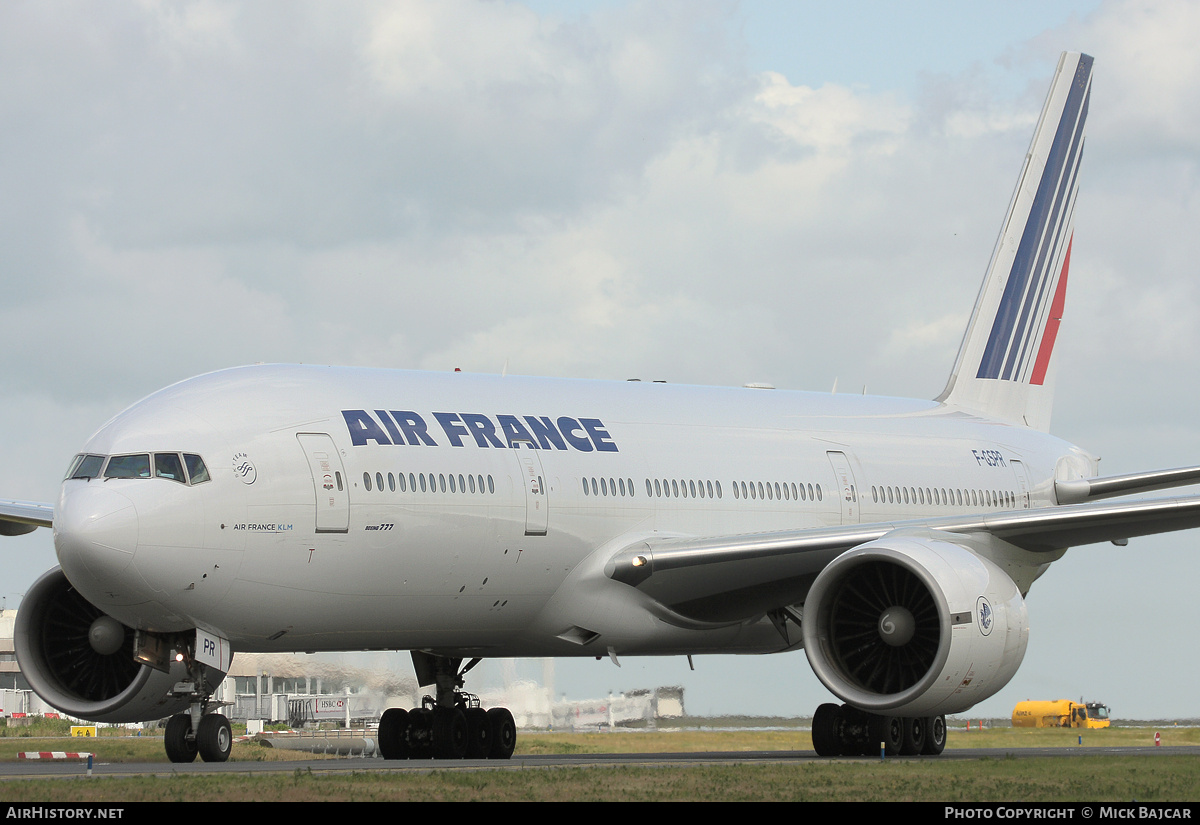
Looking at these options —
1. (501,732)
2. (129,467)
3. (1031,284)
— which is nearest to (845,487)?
(501,732)

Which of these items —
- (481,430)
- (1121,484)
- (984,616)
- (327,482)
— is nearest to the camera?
(327,482)

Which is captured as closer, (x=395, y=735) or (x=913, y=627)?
(x=913, y=627)

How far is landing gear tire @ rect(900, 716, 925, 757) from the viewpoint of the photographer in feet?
68.9

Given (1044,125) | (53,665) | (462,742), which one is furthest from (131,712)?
(1044,125)

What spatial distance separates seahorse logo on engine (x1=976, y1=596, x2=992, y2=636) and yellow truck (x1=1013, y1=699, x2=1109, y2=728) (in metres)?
33.5

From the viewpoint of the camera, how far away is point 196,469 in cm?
1652

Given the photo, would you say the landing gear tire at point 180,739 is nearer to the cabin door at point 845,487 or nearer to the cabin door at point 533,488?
the cabin door at point 533,488

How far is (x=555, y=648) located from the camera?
2072cm

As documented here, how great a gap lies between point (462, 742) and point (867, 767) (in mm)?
7097

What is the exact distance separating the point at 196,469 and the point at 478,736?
23.5 ft

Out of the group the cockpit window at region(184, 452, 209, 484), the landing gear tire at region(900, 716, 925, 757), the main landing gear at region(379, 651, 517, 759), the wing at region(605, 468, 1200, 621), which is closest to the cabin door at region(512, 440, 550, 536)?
the wing at region(605, 468, 1200, 621)

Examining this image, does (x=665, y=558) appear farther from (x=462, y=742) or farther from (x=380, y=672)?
(x=380, y=672)

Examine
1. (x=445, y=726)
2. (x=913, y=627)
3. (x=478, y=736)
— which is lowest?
(x=478, y=736)

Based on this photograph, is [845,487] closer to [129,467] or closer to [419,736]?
[419,736]
